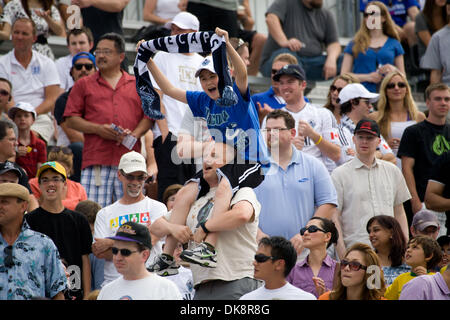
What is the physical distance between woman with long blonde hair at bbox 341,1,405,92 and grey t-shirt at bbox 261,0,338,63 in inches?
28.3

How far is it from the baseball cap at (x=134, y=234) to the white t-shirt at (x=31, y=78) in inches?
220

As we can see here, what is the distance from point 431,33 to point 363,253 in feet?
25.9

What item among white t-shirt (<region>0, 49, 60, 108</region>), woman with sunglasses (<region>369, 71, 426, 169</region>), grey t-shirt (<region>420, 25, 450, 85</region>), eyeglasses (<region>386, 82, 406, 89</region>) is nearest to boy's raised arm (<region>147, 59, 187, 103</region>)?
woman with sunglasses (<region>369, 71, 426, 169</region>)

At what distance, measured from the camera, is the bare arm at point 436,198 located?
9383 mm

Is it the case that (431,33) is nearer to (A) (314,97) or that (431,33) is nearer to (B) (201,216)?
(A) (314,97)

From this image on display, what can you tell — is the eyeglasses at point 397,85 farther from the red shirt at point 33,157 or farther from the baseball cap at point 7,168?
the baseball cap at point 7,168

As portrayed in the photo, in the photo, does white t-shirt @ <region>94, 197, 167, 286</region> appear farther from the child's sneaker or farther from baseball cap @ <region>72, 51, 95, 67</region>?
baseball cap @ <region>72, 51, 95, 67</region>

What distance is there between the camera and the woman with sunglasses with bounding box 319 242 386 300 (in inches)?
283

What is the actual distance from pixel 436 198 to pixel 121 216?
130 inches

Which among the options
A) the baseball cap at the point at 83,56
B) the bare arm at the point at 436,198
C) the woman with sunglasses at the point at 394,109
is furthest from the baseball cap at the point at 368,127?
the baseball cap at the point at 83,56

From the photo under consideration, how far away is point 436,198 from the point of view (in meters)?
9.42

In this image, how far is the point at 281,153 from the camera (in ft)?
29.2

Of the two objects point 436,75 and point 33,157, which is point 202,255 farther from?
point 436,75
